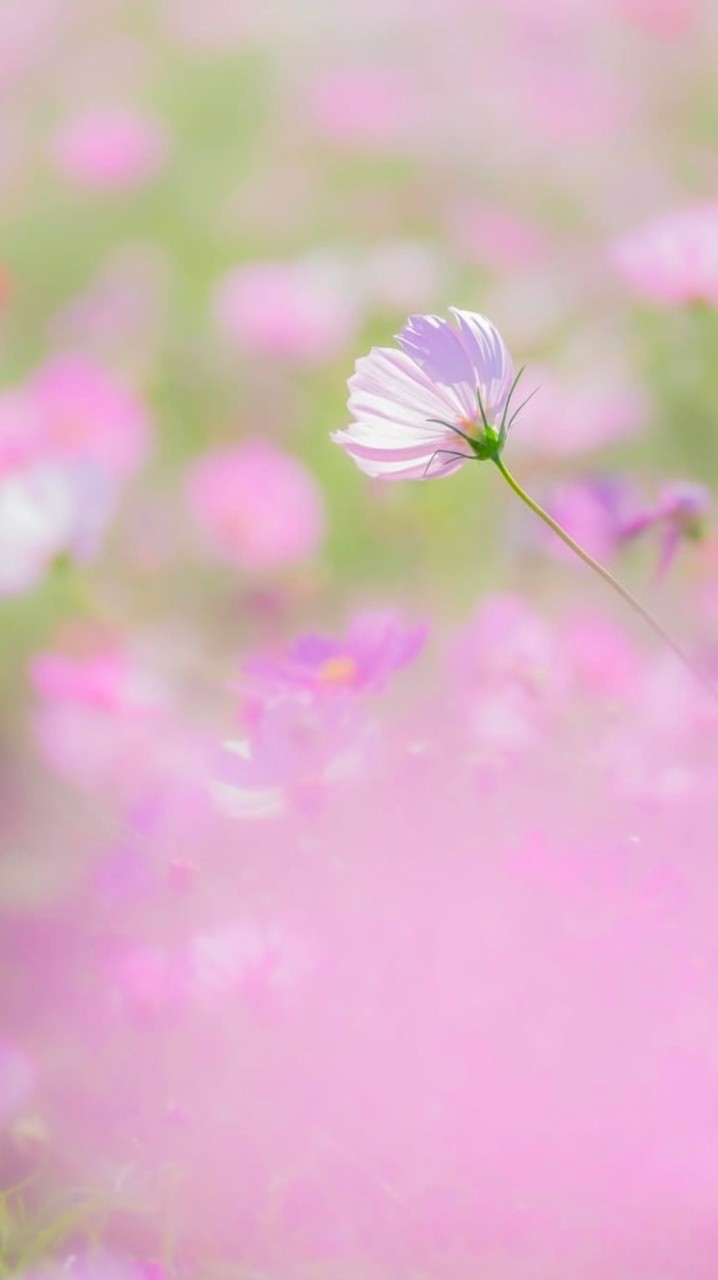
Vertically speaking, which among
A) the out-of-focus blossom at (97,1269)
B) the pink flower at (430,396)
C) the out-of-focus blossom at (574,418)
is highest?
the pink flower at (430,396)

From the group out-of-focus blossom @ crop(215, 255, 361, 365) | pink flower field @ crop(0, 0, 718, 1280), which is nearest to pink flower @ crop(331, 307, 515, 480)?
pink flower field @ crop(0, 0, 718, 1280)

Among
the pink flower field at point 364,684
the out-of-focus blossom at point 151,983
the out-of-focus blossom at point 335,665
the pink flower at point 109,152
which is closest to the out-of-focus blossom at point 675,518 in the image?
the pink flower field at point 364,684

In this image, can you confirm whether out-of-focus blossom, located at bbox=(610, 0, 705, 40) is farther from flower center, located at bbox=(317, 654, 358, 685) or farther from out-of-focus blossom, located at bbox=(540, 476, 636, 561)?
flower center, located at bbox=(317, 654, 358, 685)

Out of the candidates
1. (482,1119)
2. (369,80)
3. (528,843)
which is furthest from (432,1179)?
(369,80)

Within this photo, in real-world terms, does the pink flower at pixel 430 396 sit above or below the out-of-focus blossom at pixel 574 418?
above

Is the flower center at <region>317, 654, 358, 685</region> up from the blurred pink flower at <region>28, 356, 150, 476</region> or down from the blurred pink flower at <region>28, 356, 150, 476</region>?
up

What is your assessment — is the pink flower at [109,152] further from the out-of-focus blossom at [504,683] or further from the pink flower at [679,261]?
the out-of-focus blossom at [504,683]
